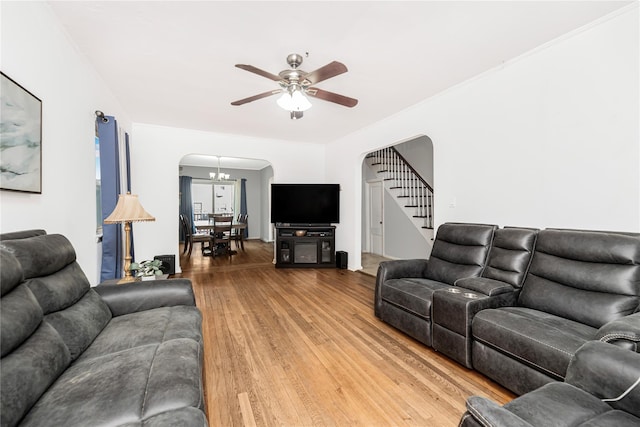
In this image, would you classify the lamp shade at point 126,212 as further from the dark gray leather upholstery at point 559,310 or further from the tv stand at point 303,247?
the tv stand at point 303,247

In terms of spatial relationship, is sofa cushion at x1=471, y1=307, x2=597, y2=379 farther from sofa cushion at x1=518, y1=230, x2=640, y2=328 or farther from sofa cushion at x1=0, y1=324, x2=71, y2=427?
sofa cushion at x1=0, y1=324, x2=71, y2=427

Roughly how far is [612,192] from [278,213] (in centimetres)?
469

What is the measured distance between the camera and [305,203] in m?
5.62

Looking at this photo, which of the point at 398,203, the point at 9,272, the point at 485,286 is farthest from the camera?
the point at 398,203

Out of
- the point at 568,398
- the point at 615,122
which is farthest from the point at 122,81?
the point at 615,122

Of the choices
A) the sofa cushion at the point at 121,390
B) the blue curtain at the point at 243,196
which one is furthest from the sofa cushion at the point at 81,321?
the blue curtain at the point at 243,196

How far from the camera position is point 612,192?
2.11 m

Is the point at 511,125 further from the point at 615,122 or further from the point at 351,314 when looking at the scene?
the point at 351,314

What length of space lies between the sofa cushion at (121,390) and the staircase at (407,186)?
467 cm

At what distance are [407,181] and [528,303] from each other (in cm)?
403

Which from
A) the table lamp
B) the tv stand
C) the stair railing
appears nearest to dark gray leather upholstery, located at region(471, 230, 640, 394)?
the table lamp

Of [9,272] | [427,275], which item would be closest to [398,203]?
[427,275]

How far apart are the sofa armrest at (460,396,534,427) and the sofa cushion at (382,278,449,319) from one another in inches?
56.3

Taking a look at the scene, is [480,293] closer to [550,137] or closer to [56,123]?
[550,137]
